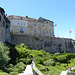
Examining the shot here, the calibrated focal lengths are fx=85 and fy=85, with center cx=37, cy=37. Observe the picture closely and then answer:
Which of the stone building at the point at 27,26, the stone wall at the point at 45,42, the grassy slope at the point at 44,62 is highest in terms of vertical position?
the stone building at the point at 27,26

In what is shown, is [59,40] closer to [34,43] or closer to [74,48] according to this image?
[74,48]

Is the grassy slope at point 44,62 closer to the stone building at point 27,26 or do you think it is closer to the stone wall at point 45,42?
the stone wall at point 45,42

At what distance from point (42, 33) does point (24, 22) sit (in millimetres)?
10398

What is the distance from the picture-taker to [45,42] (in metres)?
34.6

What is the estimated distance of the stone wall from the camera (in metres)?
29.9

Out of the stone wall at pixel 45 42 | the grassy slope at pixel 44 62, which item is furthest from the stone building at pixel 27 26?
the grassy slope at pixel 44 62

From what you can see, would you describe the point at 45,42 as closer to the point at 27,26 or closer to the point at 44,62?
the point at 27,26

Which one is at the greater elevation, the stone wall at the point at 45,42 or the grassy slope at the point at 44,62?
the stone wall at the point at 45,42

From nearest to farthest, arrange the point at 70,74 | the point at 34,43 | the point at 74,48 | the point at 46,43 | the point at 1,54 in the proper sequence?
the point at 70,74 < the point at 1,54 < the point at 34,43 < the point at 46,43 < the point at 74,48

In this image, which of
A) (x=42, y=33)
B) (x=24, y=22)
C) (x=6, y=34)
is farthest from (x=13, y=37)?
(x=42, y=33)

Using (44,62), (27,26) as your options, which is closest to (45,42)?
(27,26)

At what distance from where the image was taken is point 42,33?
42219 mm

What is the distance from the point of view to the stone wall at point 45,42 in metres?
29.9

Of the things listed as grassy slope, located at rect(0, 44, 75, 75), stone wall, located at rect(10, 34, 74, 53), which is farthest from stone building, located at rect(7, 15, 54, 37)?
grassy slope, located at rect(0, 44, 75, 75)
